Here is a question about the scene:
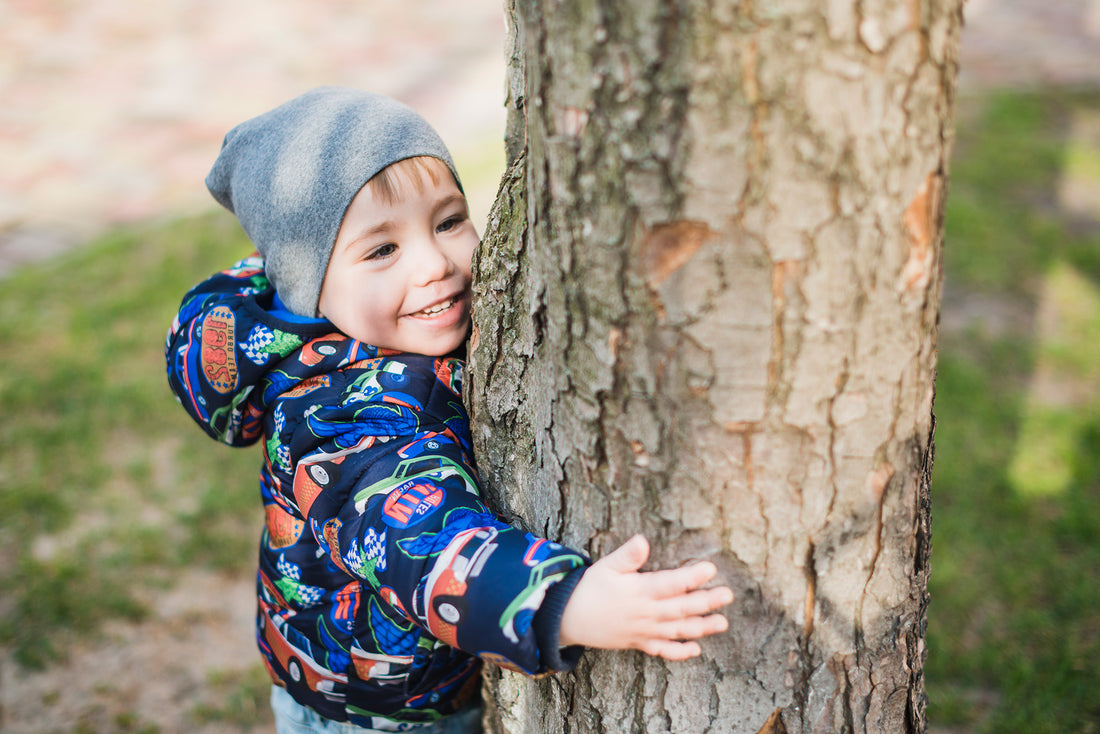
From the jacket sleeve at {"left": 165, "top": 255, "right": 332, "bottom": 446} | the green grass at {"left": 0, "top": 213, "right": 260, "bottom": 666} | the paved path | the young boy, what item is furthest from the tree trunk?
the paved path

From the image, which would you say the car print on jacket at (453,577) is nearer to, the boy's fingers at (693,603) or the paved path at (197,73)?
the boy's fingers at (693,603)

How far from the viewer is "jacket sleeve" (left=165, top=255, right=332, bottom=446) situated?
1.44m

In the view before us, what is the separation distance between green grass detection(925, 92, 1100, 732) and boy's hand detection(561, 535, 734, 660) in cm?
164

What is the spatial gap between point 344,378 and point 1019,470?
2.71 metres

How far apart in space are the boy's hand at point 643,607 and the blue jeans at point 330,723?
2.33 feet

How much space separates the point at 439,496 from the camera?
116cm

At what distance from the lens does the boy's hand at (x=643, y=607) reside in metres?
1.04

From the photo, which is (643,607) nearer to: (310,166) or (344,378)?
(344,378)

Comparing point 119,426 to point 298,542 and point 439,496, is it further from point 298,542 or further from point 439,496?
point 439,496

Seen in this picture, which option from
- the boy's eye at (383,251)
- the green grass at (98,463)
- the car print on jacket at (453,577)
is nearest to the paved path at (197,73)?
the green grass at (98,463)

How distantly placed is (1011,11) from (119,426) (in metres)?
9.24

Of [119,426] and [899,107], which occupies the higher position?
[899,107]

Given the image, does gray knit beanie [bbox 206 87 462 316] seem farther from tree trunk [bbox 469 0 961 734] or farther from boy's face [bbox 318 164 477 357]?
tree trunk [bbox 469 0 961 734]

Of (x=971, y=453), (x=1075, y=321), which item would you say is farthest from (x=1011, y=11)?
(x=971, y=453)
